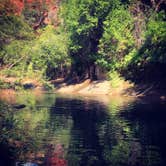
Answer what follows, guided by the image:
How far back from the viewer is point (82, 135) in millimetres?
44156

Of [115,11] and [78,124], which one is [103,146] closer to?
[78,124]

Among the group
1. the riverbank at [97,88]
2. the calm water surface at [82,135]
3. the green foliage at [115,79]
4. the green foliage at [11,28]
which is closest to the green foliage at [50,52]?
the riverbank at [97,88]

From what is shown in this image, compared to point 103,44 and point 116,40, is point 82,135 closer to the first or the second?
point 116,40

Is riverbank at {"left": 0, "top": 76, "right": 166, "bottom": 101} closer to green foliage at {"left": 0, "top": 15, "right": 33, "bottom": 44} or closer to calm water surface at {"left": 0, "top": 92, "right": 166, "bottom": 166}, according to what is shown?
calm water surface at {"left": 0, "top": 92, "right": 166, "bottom": 166}

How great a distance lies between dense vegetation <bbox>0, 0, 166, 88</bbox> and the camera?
86.7 m

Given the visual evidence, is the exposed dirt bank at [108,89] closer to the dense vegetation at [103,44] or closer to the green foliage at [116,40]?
the dense vegetation at [103,44]

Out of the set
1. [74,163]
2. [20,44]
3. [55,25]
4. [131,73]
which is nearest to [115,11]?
[131,73]

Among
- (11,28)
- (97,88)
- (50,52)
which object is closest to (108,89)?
(97,88)

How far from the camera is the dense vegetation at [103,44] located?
86688mm

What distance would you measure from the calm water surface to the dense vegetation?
1992cm

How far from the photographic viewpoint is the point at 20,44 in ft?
170

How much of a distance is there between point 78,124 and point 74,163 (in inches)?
711

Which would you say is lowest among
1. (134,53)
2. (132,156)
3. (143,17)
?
(132,156)

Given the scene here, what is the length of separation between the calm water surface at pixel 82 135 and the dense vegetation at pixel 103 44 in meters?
19.9
